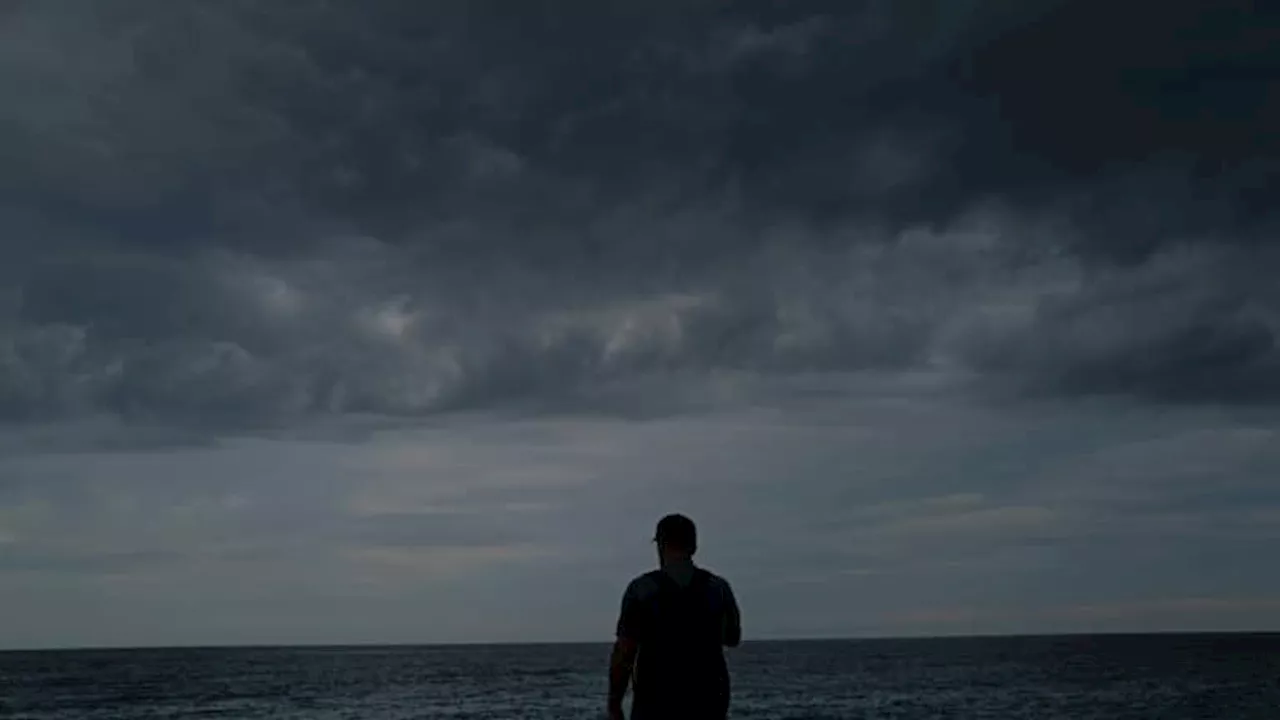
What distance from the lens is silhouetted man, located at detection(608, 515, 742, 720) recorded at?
6926 mm

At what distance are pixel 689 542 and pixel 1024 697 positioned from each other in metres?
75.2

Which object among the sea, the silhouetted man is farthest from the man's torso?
the sea

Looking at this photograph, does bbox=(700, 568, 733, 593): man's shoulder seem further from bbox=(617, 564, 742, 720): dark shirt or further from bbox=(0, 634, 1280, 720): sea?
bbox=(0, 634, 1280, 720): sea

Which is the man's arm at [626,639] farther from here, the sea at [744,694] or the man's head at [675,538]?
the sea at [744,694]

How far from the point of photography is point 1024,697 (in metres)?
76.9

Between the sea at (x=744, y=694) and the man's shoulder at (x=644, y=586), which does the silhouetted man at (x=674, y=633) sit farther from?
the sea at (x=744, y=694)

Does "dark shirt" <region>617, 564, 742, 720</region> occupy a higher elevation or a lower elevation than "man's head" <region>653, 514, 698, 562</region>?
lower

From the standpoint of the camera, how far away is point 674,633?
275 inches

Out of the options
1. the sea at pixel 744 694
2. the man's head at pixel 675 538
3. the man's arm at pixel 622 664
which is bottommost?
the sea at pixel 744 694

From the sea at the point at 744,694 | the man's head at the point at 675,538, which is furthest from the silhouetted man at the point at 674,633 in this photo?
the sea at the point at 744,694

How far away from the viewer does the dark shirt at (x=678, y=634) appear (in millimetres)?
6945

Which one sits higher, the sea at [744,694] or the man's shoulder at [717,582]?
the man's shoulder at [717,582]

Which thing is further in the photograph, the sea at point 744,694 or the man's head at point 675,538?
the sea at point 744,694

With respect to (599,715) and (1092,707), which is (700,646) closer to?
(599,715)
